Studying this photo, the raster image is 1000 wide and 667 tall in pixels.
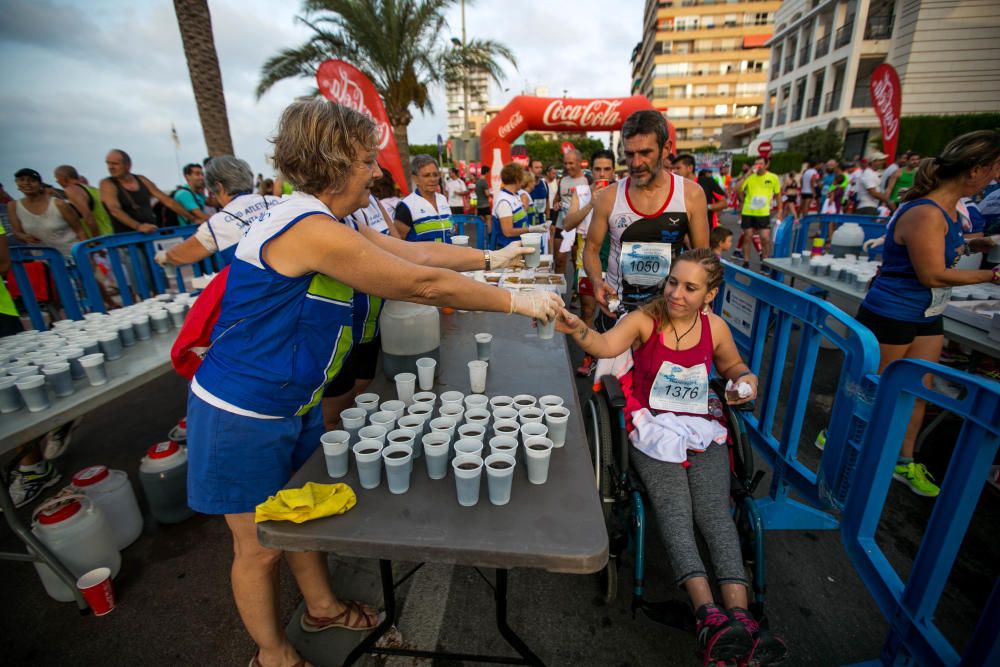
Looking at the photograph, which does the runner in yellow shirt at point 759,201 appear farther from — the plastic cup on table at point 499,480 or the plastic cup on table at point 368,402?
the plastic cup on table at point 499,480

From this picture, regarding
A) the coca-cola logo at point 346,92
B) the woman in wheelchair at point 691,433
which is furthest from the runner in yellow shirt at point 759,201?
the woman in wheelchair at point 691,433

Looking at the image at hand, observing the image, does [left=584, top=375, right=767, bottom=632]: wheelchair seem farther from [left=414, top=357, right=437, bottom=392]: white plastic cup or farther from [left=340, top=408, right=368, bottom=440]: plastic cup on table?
[left=340, top=408, right=368, bottom=440]: plastic cup on table

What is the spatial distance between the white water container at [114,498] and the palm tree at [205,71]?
18.9ft

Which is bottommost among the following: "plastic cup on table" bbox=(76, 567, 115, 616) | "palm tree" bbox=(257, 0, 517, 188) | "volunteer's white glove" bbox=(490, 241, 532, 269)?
"plastic cup on table" bbox=(76, 567, 115, 616)

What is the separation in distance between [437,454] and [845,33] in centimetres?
3784

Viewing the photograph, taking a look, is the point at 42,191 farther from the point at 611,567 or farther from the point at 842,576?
the point at 842,576

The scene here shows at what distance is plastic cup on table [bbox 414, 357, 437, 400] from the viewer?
7.13ft

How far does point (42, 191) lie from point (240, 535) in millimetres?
6182

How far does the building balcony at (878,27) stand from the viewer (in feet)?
84.7

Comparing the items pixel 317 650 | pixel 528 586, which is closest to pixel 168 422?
pixel 317 650

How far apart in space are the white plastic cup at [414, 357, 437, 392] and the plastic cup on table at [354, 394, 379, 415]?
24cm

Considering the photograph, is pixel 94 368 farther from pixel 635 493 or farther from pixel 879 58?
pixel 879 58

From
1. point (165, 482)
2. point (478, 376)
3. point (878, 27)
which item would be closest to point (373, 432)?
point (478, 376)

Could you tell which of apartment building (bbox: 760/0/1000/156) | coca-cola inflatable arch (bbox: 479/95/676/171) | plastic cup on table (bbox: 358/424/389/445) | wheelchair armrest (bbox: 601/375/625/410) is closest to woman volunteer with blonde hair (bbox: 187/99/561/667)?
plastic cup on table (bbox: 358/424/389/445)
